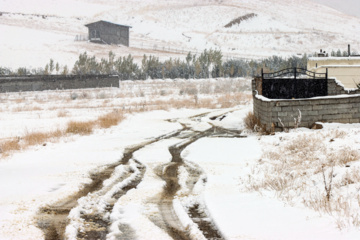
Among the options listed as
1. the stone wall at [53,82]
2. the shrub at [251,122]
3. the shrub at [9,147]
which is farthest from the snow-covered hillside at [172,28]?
the shrub at [9,147]

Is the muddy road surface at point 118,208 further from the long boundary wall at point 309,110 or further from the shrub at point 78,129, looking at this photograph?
the shrub at point 78,129

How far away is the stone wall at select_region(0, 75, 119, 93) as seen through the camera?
137 feet

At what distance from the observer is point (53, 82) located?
44.0 m

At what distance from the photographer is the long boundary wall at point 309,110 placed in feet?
49.4

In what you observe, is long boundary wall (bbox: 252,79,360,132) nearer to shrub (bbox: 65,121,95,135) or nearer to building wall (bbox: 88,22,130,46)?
shrub (bbox: 65,121,95,135)

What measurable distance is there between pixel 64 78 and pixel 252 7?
5204 inches

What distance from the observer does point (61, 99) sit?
35.9 meters

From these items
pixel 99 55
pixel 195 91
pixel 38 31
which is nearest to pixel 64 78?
pixel 195 91

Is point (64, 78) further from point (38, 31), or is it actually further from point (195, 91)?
point (38, 31)

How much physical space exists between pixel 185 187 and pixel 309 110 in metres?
9.25

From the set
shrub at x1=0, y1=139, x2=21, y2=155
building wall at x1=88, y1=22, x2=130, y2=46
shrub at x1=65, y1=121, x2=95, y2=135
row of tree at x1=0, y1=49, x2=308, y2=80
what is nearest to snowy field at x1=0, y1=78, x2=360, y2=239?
shrub at x1=0, y1=139, x2=21, y2=155

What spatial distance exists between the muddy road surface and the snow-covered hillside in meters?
62.9

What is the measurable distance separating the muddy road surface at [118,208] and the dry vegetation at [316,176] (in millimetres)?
1372

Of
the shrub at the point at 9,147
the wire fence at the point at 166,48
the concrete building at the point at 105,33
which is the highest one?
the concrete building at the point at 105,33
